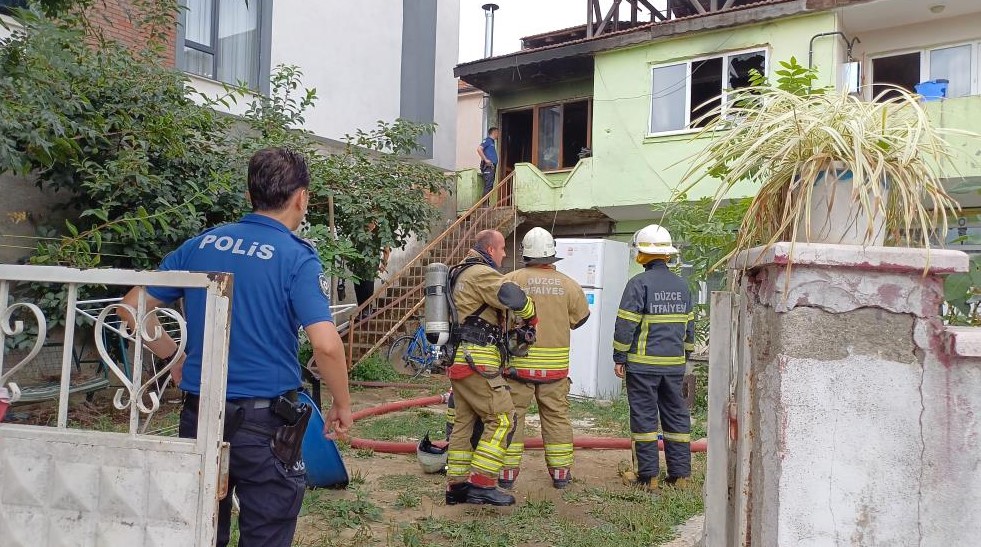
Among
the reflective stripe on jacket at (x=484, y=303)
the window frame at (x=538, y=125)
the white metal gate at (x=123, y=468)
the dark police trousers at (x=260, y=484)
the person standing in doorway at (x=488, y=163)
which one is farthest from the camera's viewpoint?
the window frame at (x=538, y=125)

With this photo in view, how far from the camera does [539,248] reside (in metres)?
5.36

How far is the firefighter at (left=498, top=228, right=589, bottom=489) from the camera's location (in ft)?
16.9

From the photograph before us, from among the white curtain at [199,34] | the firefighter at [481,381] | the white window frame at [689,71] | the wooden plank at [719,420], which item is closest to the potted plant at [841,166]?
the wooden plank at [719,420]

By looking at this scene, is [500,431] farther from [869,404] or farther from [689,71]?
[689,71]

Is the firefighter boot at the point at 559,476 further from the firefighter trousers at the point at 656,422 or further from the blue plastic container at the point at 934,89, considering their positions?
the blue plastic container at the point at 934,89

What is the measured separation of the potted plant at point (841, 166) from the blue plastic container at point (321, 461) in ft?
10.4

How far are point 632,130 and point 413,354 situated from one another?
19.4 feet

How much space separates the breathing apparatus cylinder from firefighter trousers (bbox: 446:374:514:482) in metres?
0.33

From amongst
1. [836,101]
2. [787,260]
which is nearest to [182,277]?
[787,260]

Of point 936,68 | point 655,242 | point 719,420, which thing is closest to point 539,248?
point 655,242

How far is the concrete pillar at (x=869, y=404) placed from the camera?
1.98 m

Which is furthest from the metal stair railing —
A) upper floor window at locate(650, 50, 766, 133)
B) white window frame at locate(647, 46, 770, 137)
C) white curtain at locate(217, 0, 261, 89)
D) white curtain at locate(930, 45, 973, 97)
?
white curtain at locate(930, 45, 973, 97)

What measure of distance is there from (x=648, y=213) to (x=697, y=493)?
893 cm

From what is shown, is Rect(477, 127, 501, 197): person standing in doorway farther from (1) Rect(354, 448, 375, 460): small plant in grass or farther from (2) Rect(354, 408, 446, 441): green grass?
(1) Rect(354, 448, 375, 460): small plant in grass
